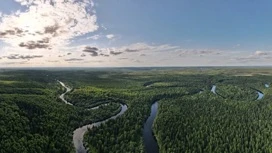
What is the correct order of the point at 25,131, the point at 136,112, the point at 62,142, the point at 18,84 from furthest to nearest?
the point at 18,84 < the point at 136,112 < the point at 25,131 < the point at 62,142

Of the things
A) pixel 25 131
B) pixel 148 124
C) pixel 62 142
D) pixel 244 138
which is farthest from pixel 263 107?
pixel 25 131

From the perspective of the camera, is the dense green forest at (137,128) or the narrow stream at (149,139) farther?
the narrow stream at (149,139)

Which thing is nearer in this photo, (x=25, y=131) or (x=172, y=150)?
(x=172, y=150)

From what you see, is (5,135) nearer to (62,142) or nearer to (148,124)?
(62,142)

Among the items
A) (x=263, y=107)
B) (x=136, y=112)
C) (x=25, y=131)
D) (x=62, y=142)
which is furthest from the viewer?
(x=263, y=107)

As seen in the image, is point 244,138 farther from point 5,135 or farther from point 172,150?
point 5,135

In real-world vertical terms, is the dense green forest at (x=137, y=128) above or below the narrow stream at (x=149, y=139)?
above

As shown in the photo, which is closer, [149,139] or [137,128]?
[149,139]

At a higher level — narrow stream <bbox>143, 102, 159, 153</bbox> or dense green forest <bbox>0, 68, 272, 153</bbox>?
dense green forest <bbox>0, 68, 272, 153</bbox>

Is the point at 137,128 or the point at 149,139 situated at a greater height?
the point at 137,128

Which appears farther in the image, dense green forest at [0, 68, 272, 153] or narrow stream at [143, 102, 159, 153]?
narrow stream at [143, 102, 159, 153]

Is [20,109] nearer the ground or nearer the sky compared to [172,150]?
nearer the sky
